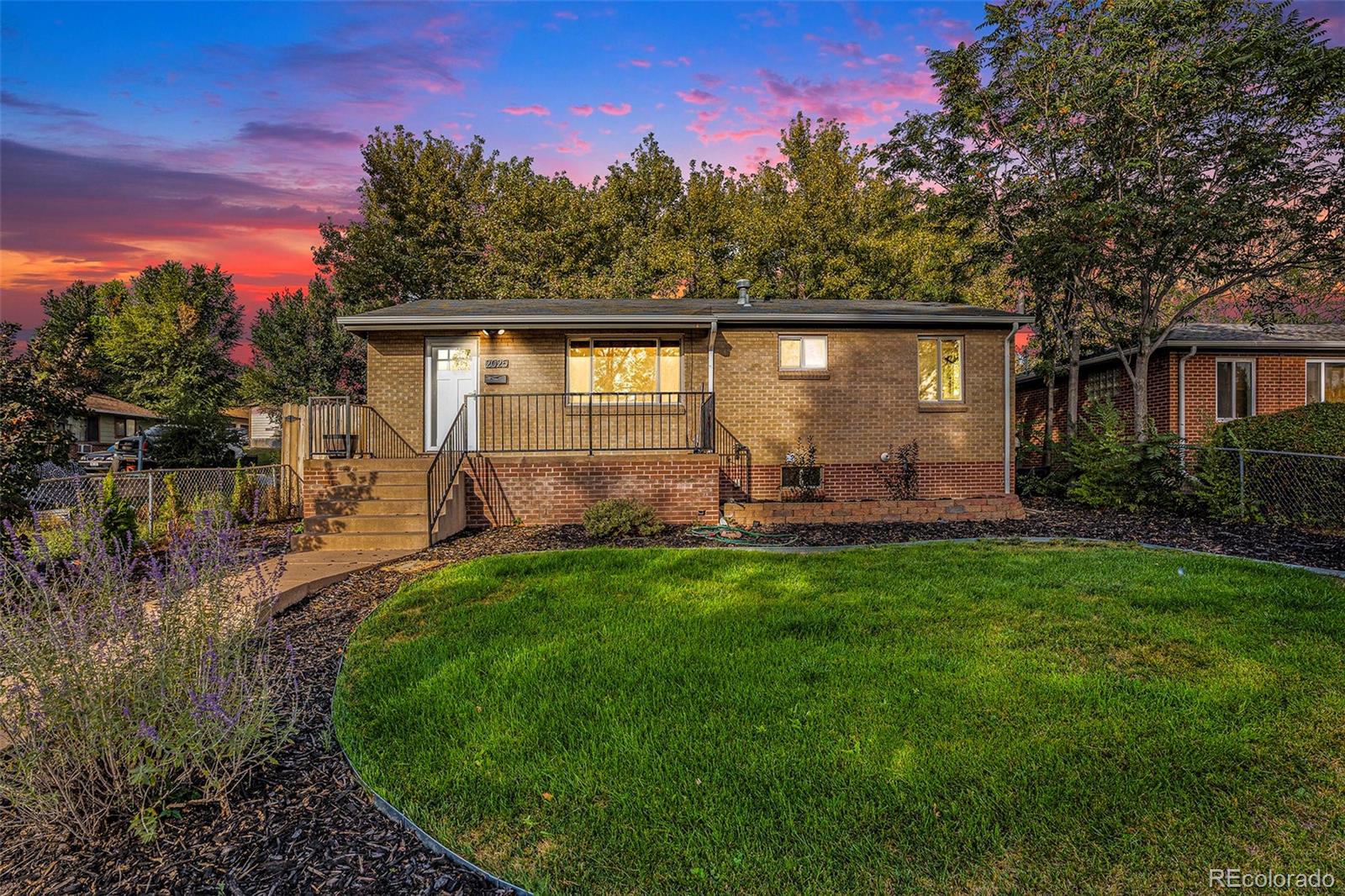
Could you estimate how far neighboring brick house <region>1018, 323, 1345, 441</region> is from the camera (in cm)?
1405

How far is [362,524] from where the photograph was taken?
7.70 meters

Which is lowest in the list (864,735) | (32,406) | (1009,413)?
(864,735)

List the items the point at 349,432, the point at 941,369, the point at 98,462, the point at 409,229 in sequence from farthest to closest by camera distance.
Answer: the point at 409,229 → the point at 98,462 → the point at 941,369 → the point at 349,432

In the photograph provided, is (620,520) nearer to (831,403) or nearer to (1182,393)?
(831,403)

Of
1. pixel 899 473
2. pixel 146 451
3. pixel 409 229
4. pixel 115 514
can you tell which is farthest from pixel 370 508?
pixel 409 229

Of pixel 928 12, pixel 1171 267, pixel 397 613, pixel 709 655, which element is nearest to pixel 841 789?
pixel 709 655

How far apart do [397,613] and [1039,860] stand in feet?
14.6

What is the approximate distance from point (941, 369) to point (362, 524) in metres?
10.3

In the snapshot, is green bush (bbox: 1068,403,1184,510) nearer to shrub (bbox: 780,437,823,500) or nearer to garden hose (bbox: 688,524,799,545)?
shrub (bbox: 780,437,823,500)

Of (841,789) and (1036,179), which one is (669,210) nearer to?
(1036,179)

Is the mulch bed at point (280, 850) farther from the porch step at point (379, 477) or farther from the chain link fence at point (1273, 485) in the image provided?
the chain link fence at point (1273, 485)

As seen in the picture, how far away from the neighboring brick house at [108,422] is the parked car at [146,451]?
5.19 feet

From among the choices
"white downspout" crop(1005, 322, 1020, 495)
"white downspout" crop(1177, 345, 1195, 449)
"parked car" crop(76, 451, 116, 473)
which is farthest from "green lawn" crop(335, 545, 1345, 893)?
"parked car" crop(76, 451, 116, 473)

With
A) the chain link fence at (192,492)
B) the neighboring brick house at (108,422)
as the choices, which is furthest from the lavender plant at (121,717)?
the neighboring brick house at (108,422)
